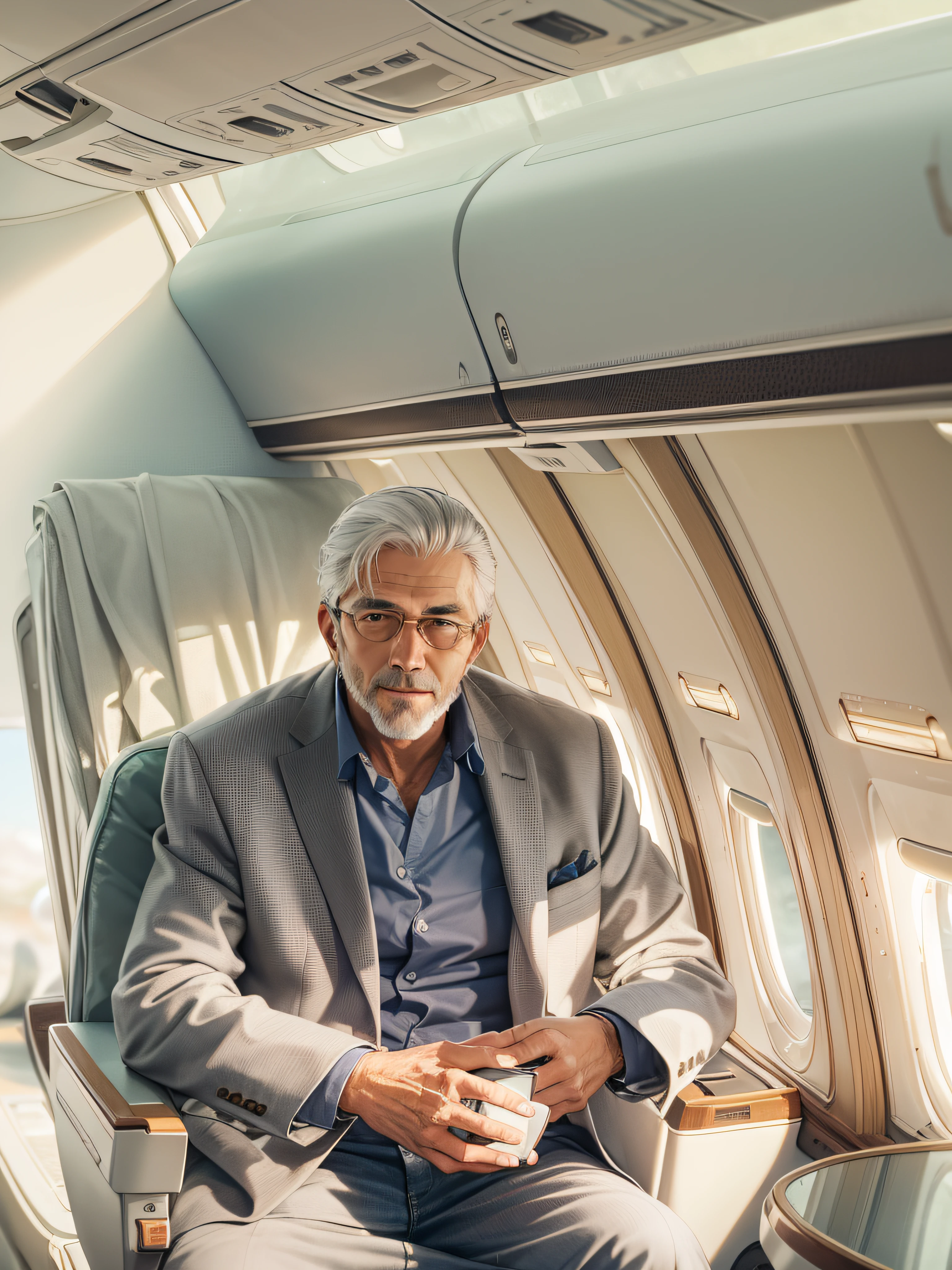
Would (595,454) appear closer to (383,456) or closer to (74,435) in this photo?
(383,456)

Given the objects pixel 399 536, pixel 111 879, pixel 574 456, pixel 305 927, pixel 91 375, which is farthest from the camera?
pixel 91 375

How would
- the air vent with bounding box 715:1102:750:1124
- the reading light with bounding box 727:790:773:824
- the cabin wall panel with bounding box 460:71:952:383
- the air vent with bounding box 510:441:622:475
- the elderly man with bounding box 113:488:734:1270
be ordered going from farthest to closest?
the reading light with bounding box 727:790:773:824
the air vent with bounding box 715:1102:750:1124
the air vent with bounding box 510:441:622:475
the elderly man with bounding box 113:488:734:1270
the cabin wall panel with bounding box 460:71:952:383

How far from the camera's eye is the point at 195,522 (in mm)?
3531

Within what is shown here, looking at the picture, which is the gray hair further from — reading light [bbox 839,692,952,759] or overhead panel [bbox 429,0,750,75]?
reading light [bbox 839,692,952,759]

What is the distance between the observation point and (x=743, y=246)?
1.94 m

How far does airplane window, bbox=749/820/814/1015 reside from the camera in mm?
4156

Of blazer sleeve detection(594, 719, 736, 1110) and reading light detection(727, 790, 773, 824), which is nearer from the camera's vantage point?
blazer sleeve detection(594, 719, 736, 1110)

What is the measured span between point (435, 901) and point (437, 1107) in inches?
20.1

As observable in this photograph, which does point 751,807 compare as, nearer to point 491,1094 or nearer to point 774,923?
point 774,923

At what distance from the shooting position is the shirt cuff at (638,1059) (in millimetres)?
2156

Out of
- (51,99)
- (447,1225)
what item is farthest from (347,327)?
(447,1225)

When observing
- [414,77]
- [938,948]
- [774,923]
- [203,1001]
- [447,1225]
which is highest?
[414,77]

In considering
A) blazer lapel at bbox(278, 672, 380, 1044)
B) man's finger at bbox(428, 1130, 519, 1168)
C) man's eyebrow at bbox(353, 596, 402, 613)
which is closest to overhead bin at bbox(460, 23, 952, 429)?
man's eyebrow at bbox(353, 596, 402, 613)

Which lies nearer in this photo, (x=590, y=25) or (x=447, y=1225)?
(x=590, y=25)
